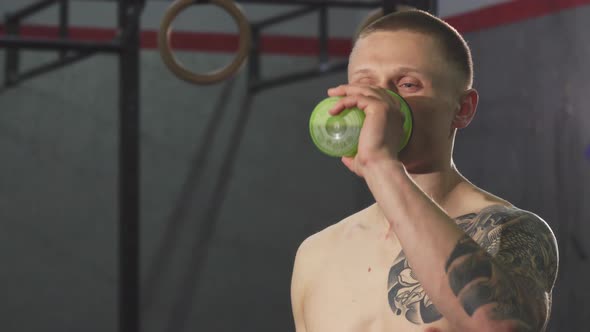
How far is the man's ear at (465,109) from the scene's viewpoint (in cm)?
143

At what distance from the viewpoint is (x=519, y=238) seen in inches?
50.6

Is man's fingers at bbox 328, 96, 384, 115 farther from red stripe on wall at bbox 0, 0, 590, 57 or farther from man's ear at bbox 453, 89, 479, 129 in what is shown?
red stripe on wall at bbox 0, 0, 590, 57

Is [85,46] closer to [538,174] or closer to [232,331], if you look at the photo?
[538,174]

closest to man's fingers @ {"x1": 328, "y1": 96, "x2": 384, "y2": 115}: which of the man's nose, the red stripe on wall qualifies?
the man's nose

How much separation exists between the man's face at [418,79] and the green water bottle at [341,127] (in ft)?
0.31

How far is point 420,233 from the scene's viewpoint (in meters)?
1.10

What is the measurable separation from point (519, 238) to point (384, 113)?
1.04 feet

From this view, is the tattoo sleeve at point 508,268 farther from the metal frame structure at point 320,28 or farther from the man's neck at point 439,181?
the metal frame structure at point 320,28

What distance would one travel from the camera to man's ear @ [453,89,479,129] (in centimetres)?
143

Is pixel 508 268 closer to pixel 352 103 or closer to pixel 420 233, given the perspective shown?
pixel 420 233

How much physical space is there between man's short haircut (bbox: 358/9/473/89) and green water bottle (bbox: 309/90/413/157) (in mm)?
190

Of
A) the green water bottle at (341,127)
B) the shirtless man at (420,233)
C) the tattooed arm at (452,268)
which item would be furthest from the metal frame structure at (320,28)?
the tattooed arm at (452,268)

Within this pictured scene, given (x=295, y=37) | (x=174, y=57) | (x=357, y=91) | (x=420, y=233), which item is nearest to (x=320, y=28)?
(x=295, y=37)

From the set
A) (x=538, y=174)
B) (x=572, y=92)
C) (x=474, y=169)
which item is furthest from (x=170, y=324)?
(x=572, y=92)
